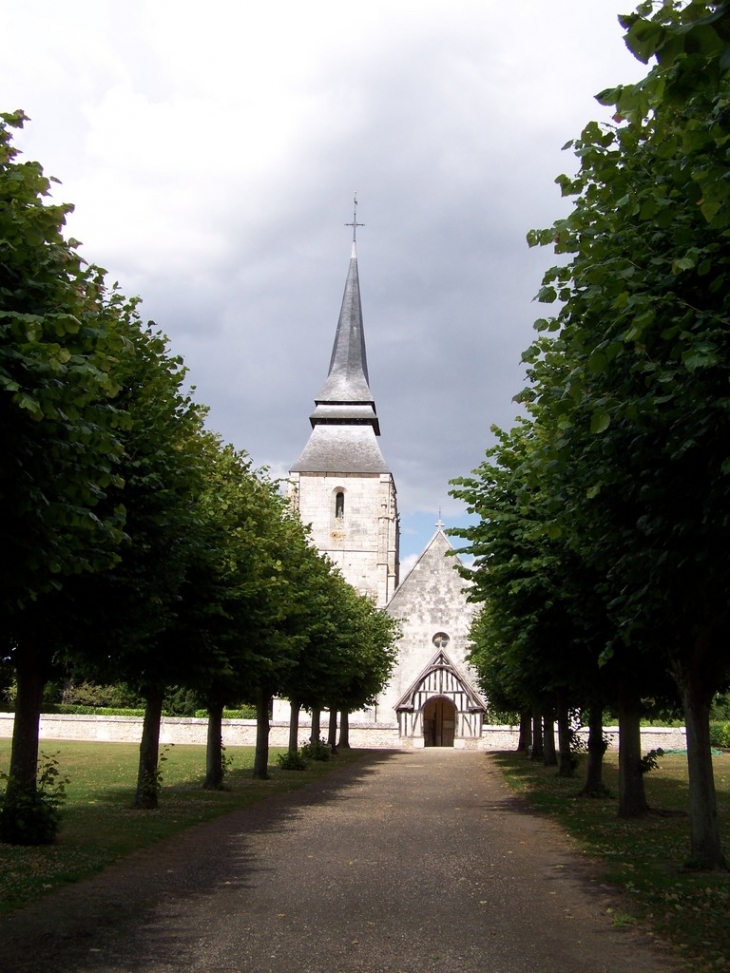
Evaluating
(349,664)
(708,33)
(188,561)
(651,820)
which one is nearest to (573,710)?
(349,664)

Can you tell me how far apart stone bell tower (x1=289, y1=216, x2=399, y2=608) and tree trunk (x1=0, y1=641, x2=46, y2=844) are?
55.5 m

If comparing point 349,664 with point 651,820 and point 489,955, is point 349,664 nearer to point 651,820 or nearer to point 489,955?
point 651,820

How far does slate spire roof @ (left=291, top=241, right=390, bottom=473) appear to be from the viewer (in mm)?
71438

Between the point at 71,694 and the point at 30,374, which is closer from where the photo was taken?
the point at 30,374

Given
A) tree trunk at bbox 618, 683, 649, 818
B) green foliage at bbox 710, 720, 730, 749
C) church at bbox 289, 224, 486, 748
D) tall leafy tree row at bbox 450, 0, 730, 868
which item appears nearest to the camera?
tall leafy tree row at bbox 450, 0, 730, 868

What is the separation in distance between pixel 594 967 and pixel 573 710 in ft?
74.9

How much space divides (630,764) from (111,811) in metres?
8.97

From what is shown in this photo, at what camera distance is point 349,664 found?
34.8 m

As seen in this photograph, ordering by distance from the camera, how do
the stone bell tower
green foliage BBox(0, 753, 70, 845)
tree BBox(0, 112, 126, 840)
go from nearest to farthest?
tree BBox(0, 112, 126, 840) < green foliage BBox(0, 753, 70, 845) < the stone bell tower

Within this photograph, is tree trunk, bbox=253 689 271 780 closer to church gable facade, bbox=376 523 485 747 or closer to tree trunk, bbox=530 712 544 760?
tree trunk, bbox=530 712 544 760

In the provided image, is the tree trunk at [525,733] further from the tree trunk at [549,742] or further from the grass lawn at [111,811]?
the grass lawn at [111,811]

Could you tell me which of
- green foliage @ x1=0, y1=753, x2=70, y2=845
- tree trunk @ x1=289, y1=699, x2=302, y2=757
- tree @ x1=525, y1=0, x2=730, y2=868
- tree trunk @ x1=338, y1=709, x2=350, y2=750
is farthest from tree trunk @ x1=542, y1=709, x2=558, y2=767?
tree @ x1=525, y1=0, x2=730, y2=868

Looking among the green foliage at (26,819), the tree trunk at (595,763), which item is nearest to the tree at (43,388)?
the green foliage at (26,819)

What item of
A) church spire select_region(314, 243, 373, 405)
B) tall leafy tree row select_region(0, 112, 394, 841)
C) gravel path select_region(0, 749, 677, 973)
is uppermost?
church spire select_region(314, 243, 373, 405)
